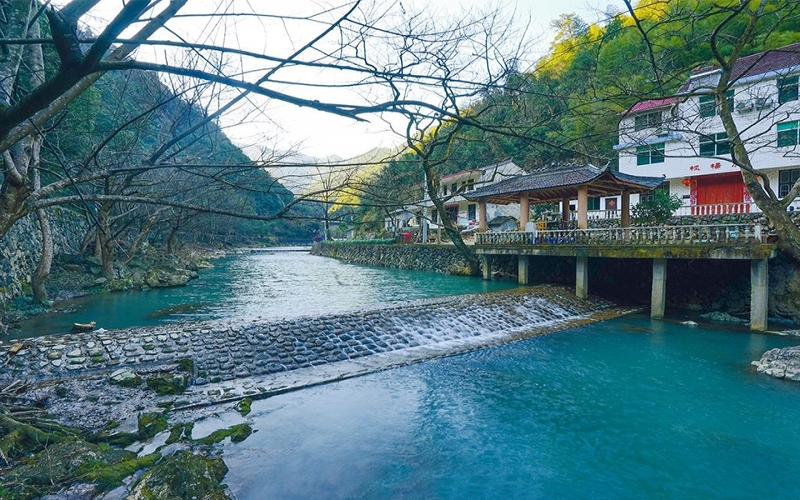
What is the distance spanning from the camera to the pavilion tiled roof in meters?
15.0

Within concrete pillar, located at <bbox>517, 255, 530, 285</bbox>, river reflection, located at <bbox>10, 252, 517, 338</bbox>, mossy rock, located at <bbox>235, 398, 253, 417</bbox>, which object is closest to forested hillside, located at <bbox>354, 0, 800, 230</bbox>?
mossy rock, located at <bbox>235, 398, 253, 417</bbox>

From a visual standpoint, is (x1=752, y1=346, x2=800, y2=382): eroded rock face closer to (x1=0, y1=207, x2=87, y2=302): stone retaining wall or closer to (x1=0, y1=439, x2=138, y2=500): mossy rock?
(x1=0, y1=439, x2=138, y2=500): mossy rock

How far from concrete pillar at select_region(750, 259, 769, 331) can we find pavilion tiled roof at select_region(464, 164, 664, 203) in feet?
16.5

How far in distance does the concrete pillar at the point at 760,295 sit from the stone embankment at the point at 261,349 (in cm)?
388

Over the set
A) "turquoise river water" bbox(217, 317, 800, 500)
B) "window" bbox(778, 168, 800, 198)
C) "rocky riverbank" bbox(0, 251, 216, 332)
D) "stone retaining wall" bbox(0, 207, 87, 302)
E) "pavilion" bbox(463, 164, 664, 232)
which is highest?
"window" bbox(778, 168, 800, 198)

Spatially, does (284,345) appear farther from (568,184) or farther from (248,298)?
(568,184)

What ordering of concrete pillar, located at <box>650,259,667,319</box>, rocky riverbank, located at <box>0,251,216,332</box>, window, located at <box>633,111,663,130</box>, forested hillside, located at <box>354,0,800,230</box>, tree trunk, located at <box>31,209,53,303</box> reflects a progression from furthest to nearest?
concrete pillar, located at <box>650,259,667,319</box>, rocky riverbank, located at <box>0,251,216,332</box>, tree trunk, located at <box>31,209,53,303</box>, window, located at <box>633,111,663,130</box>, forested hillside, located at <box>354,0,800,230</box>

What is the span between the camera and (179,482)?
3.49 m

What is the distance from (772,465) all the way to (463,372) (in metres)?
4.20

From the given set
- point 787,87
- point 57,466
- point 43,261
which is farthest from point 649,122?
point 43,261

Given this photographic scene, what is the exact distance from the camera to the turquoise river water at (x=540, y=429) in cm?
435

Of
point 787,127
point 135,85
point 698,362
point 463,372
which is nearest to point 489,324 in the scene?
point 463,372

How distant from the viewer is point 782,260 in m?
10.8

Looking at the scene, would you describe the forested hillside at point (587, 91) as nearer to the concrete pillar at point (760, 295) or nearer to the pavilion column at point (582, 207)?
the pavilion column at point (582, 207)
